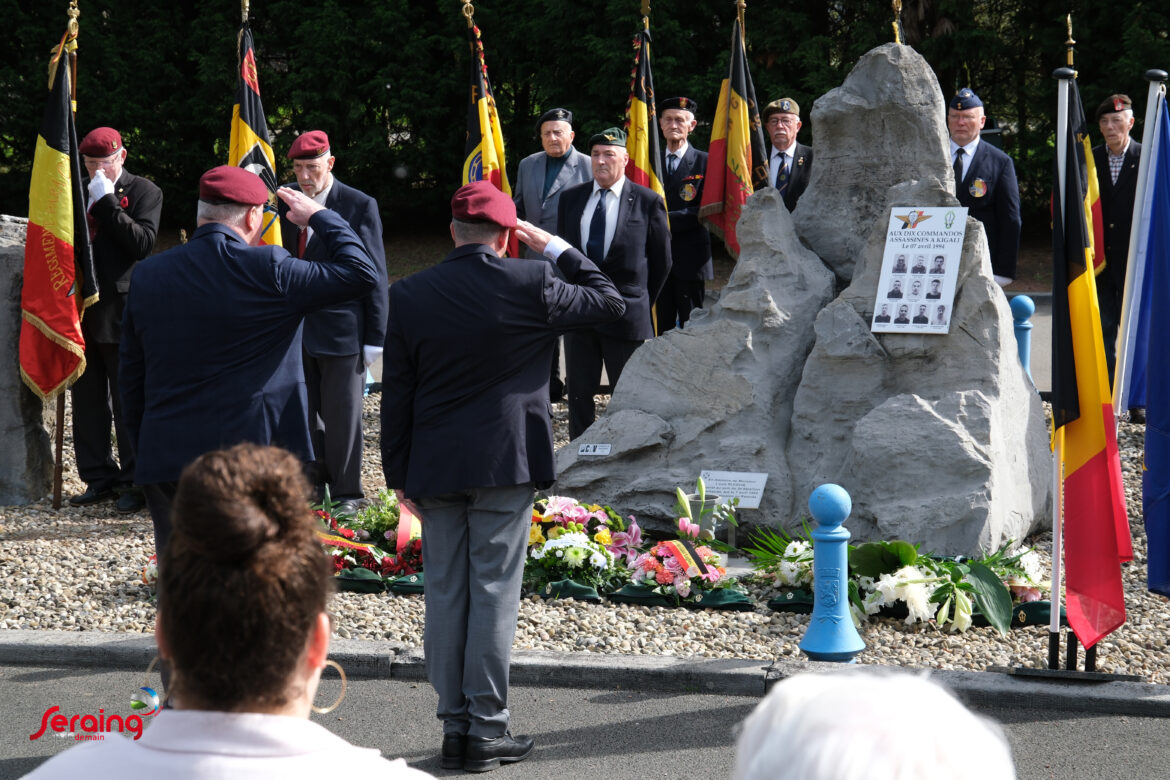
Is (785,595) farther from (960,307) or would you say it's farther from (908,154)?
(908,154)

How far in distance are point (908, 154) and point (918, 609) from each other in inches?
115

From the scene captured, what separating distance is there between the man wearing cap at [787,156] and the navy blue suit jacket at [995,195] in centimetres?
125

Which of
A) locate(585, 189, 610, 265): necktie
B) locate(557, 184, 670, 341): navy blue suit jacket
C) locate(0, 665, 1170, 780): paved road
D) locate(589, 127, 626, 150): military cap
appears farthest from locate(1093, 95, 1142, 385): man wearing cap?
locate(0, 665, 1170, 780): paved road

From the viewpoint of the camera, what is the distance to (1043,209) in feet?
63.7

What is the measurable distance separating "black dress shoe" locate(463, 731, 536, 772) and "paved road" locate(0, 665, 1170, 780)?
1.6 inches

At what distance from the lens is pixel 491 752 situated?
4.14 m

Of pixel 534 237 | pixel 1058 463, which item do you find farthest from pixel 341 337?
pixel 1058 463

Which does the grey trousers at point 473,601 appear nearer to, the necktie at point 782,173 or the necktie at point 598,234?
the necktie at point 598,234

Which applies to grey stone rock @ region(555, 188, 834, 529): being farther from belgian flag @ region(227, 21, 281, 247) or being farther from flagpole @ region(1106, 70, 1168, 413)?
belgian flag @ region(227, 21, 281, 247)

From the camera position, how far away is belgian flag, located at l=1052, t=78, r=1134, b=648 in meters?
4.75

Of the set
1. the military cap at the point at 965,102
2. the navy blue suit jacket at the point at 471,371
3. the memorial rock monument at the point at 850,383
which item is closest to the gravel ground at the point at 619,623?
the memorial rock monument at the point at 850,383

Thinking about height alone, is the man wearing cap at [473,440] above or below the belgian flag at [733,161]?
below

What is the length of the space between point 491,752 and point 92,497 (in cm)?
493

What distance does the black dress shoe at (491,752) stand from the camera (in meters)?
4.12
